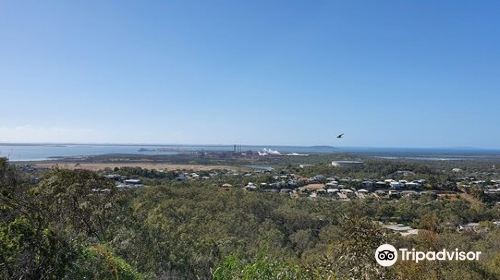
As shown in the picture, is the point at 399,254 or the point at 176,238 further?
the point at 176,238

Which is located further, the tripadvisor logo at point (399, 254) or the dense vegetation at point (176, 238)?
the tripadvisor logo at point (399, 254)

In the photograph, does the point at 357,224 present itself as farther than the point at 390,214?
No

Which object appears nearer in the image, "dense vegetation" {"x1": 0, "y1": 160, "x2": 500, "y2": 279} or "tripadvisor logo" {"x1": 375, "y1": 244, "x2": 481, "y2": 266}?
"dense vegetation" {"x1": 0, "y1": 160, "x2": 500, "y2": 279}

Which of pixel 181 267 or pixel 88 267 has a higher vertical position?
pixel 88 267

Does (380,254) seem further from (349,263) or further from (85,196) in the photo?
(85,196)

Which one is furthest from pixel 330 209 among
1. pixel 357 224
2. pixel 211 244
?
pixel 357 224

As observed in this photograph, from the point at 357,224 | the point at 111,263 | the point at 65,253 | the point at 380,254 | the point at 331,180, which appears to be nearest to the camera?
the point at 65,253

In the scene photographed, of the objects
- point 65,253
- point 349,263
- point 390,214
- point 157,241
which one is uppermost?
point 65,253

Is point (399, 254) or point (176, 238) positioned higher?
point (399, 254)
